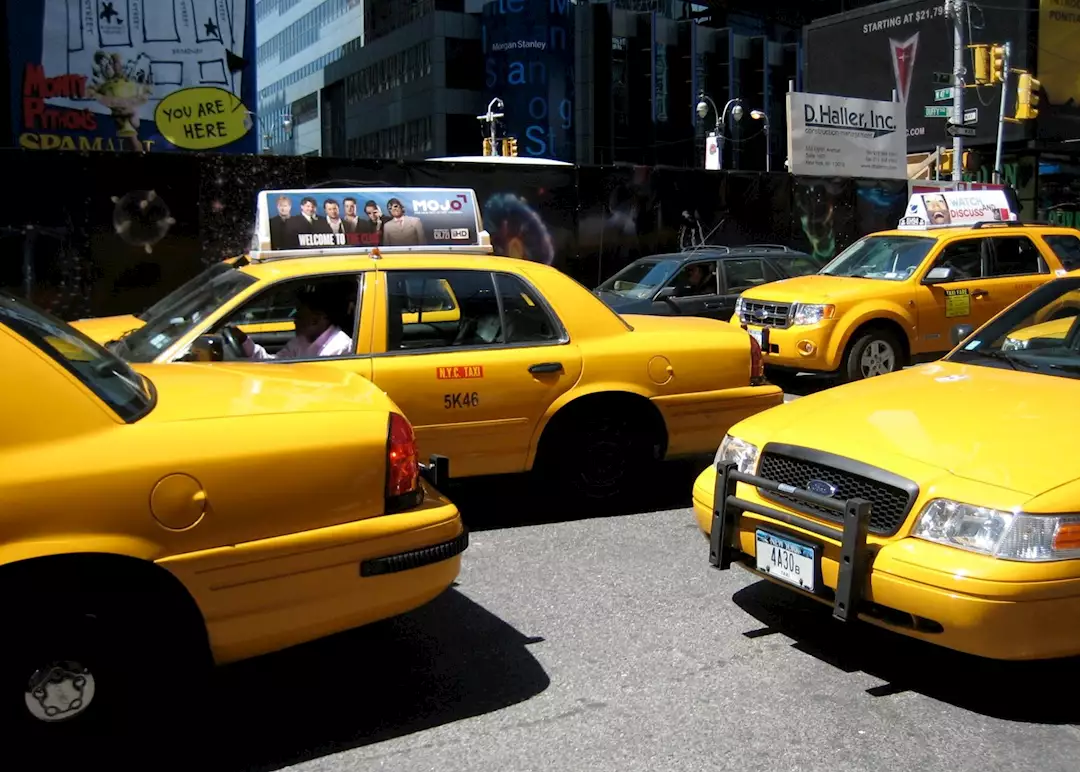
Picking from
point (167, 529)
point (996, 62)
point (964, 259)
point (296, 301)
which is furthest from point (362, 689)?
point (996, 62)

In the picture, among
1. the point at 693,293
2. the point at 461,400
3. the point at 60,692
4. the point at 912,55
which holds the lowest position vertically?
the point at 60,692

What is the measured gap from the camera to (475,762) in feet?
11.1

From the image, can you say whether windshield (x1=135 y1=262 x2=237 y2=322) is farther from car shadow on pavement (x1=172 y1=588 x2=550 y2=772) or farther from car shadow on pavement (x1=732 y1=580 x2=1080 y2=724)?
car shadow on pavement (x1=732 y1=580 x2=1080 y2=724)

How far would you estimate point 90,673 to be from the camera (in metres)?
3.13

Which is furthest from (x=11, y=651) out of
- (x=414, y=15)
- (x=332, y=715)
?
(x=414, y=15)

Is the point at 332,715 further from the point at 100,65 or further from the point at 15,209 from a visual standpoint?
the point at 100,65

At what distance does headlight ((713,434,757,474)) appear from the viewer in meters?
A: 4.36

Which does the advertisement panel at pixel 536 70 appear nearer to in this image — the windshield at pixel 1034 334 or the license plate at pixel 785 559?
the windshield at pixel 1034 334

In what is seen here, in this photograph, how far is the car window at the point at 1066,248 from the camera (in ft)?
36.4

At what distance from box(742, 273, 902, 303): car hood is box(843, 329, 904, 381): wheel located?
16.3 inches

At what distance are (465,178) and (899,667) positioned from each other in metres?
10.9

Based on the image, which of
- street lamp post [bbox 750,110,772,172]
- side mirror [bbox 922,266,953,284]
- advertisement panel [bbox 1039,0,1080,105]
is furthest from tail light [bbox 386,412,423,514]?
advertisement panel [bbox 1039,0,1080,105]

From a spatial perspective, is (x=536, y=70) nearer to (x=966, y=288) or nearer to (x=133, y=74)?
(x=133, y=74)

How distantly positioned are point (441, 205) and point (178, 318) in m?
1.85
